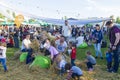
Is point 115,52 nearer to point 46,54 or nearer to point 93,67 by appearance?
point 93,67

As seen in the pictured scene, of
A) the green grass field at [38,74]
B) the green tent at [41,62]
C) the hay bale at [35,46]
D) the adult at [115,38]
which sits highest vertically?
the adult at [115,38]

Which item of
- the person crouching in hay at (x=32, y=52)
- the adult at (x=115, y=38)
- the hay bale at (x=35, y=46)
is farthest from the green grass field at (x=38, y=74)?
the hay bale at (x=35, y=46)

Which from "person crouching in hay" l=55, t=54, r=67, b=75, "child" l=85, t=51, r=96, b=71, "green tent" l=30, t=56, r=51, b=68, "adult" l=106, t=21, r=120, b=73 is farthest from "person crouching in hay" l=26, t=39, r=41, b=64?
"adult" l=106, t=21, r=120, b=73

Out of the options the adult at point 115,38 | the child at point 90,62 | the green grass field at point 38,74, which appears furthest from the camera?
the child at point 90,62

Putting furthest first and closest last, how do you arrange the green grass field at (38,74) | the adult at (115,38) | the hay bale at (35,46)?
the hay bale at (35,46), the adult at (115,38), the green grass field at (38,74)

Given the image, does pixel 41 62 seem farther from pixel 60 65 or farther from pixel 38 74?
pixel 60 65

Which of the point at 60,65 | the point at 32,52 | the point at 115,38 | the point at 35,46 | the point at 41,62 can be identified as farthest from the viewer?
the point at 35,46

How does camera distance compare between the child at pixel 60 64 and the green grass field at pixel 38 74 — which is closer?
the green grass field at pixel 38 74

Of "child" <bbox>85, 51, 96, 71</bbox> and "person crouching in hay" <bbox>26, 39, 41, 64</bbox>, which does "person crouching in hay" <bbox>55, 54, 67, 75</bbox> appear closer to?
"child" <bbox>85, 51, 96, 71</bbox>

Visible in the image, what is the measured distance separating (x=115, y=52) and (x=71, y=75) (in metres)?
2.31

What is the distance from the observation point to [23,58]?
40.6ft

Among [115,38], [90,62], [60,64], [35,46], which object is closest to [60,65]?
[60,64]

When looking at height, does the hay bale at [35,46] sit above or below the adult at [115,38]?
below

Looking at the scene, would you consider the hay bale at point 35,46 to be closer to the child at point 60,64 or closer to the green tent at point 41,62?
the green tent at point 41,62
